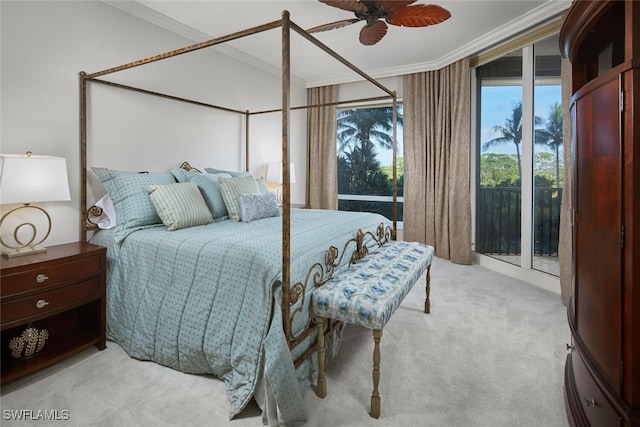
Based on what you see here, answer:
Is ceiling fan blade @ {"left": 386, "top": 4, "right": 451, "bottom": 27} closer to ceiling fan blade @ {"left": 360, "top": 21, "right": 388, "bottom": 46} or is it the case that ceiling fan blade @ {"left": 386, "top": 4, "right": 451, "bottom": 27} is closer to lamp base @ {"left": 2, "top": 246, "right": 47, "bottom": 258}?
ceiling fan blade @ {"left": 360, "top": 21, "right": 388, "bottom": 46}

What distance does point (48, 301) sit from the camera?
199 cm

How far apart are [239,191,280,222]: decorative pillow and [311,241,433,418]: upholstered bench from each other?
100 cm

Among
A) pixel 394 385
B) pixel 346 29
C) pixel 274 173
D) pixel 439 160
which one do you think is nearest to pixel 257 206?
pixel 274 173

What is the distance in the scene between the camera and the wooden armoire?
1104mm

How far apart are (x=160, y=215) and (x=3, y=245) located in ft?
2.96

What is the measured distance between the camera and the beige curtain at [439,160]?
432 cm

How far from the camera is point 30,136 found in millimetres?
2309

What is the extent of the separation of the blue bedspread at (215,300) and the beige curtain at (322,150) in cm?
295

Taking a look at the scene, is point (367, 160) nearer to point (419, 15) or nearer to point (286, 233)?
point (419, 15)

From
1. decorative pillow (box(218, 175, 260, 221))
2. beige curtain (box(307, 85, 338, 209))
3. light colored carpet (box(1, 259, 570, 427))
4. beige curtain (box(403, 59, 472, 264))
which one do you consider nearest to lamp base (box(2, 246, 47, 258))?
light colored carpet (box(1, 259, 570, 427))

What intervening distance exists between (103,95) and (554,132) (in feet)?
13.8

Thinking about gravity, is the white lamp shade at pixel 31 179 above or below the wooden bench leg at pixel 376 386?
above

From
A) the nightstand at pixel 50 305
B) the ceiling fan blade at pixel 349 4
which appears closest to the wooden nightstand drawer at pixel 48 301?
the nightstand at pixel 50 305

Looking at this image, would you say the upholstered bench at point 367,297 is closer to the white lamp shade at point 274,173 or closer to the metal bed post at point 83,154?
the metal bed post at point 83,154
